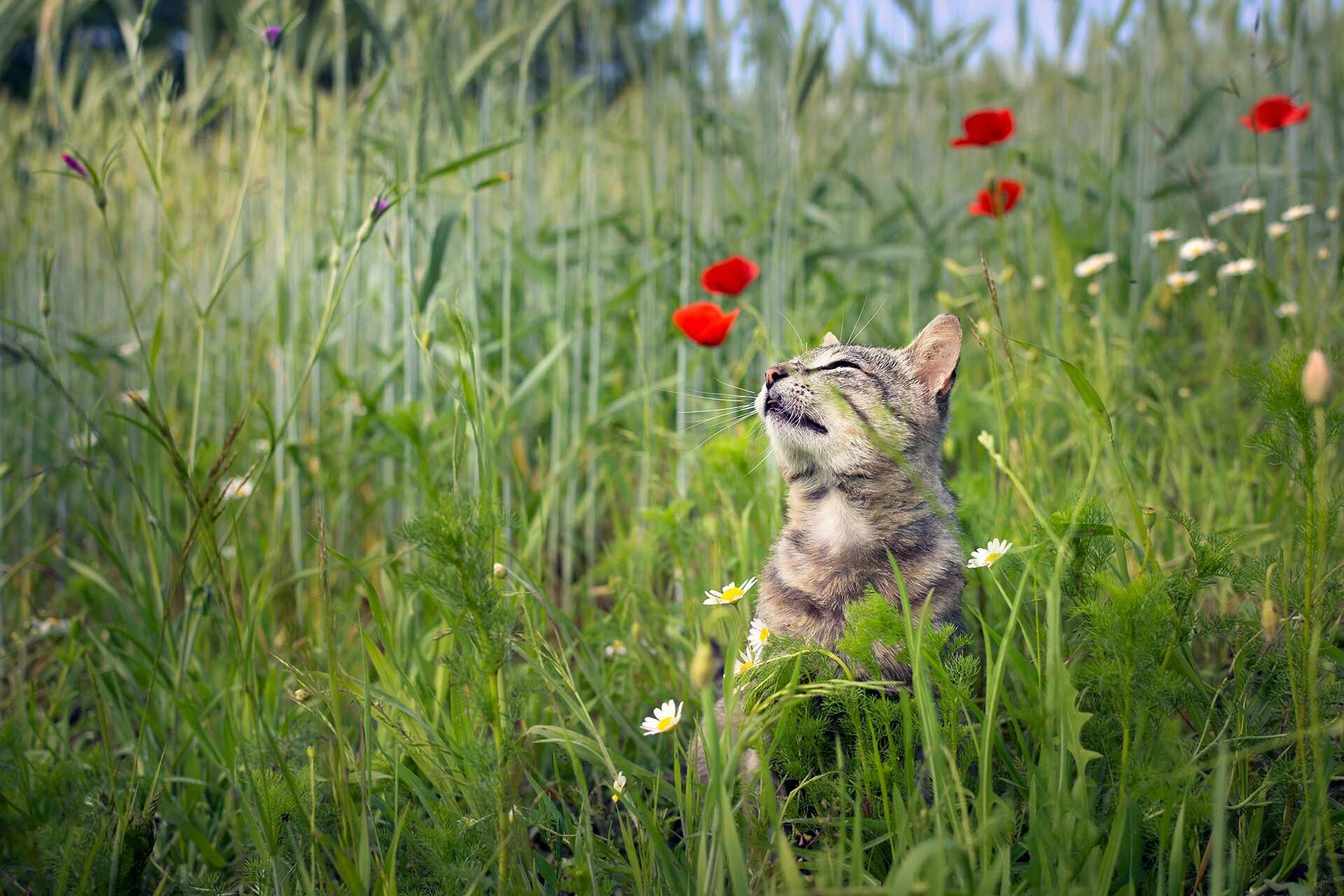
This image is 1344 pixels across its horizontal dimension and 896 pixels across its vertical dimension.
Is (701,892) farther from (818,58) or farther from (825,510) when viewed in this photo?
(818,58)

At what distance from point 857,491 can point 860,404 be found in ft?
0.58

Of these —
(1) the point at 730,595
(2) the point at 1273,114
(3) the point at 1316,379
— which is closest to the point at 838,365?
(1) the point at 730,595

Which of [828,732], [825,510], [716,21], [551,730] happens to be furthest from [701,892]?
[716,21]

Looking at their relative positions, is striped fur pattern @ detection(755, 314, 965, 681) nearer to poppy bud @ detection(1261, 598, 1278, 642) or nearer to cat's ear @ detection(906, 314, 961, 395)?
cat's ear @ detection(906, 314, 961, 395)

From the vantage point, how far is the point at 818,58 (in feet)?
7.08

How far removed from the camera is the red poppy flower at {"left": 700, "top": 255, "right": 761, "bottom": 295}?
6.24 feet

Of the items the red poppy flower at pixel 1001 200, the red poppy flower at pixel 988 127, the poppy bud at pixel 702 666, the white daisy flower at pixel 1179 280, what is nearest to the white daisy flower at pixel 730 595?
the poppy bud at pixel 702 666

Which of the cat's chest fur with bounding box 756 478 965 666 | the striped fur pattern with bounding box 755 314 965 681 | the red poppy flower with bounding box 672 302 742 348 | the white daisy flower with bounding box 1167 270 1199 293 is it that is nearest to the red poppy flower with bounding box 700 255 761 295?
the red poppy flower with bounding box 672 302 742 348

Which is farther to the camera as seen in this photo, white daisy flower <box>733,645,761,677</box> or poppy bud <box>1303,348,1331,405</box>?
white daisy flower <box>733,645,761,677</box>

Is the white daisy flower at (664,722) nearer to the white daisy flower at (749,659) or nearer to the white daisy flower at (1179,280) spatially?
the white daisy flower at (749,659)

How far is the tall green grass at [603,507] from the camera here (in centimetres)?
113

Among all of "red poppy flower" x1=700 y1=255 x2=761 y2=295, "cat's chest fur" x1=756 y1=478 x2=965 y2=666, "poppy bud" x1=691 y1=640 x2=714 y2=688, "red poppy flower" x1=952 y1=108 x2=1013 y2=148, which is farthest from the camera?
"red poppy flower" x1=952 y1=108 x2=1013 y2=148

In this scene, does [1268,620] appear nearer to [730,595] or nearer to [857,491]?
[857,491]

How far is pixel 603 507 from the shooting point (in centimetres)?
279
